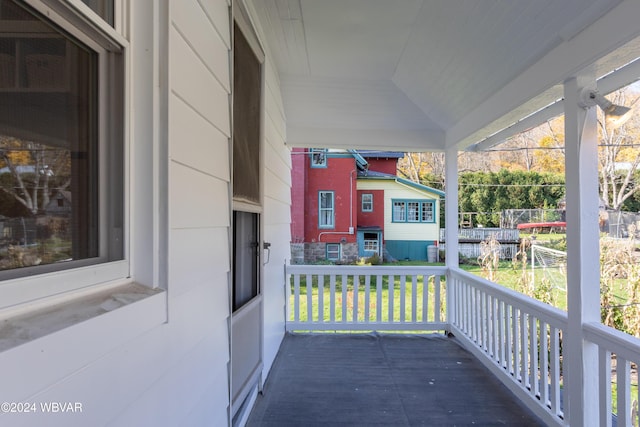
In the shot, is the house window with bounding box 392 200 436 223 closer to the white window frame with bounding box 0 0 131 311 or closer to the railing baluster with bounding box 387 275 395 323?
the railing baluster with bounding box 387 275 395 323

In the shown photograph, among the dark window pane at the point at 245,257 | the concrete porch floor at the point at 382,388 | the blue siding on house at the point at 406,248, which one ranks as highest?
the dark window pane at the point at 245,257

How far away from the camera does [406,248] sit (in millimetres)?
11500

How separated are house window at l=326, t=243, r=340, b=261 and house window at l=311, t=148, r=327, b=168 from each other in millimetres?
2340

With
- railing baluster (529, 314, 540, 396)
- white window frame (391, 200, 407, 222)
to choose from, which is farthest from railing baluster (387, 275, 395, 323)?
white window frame (391, 200, 407, 222)

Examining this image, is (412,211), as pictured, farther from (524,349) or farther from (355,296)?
(524,349)

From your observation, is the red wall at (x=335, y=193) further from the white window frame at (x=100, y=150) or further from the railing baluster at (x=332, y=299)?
the white window frame at (x=100, y=150)

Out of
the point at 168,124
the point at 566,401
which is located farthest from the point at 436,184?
the point at 168,124

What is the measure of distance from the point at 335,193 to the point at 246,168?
7816 millimetres

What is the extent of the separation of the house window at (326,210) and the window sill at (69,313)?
8.86m

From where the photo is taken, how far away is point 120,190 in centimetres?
92

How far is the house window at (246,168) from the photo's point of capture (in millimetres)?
1866

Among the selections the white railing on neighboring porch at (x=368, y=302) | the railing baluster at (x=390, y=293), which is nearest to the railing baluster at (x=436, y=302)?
the white railing on neighboring porch at (x=368, y=302)

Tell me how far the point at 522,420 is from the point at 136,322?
2.53 meters

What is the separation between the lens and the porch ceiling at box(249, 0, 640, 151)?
1731 millimetres
